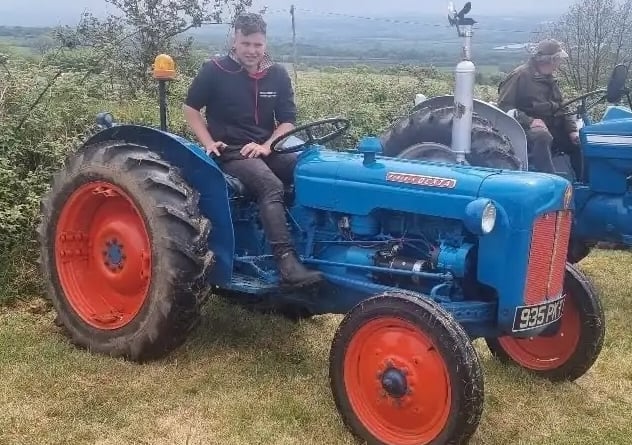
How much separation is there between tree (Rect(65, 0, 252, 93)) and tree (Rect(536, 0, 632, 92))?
5.81 metres

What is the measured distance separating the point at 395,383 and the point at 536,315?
858mm

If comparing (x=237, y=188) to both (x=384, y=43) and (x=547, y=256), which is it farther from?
(x=384, y=43)

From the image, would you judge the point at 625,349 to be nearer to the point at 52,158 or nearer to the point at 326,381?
the point at 326,381

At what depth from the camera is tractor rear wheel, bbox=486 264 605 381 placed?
4672 millimetres

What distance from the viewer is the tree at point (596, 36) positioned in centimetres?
1320

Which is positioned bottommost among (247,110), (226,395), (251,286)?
(226,395)

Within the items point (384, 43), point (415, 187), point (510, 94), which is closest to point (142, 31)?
point (510, 94)

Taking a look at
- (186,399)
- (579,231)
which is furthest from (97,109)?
(579,231)

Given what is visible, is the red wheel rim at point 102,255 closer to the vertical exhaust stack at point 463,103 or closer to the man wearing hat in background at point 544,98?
the vertical exhaust stack at point 463,103

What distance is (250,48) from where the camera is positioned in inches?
190

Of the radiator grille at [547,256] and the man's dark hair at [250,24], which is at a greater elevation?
the man's dark hair at [250,24]

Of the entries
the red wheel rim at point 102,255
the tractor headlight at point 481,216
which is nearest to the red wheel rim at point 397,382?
the tractor headlight at point 481,216

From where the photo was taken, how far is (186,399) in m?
4.33

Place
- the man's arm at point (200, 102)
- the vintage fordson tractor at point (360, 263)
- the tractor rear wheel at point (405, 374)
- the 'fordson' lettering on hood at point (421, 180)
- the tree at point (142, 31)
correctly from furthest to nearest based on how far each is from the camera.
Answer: the tree at point (142, 31) < the man's arm at point (200, 102) < the 'fordson' lettering on hood at point (421, 180) < the vintage fordson tractor at point (360, 263) < the tractor rear wheel at point (405, 374)
